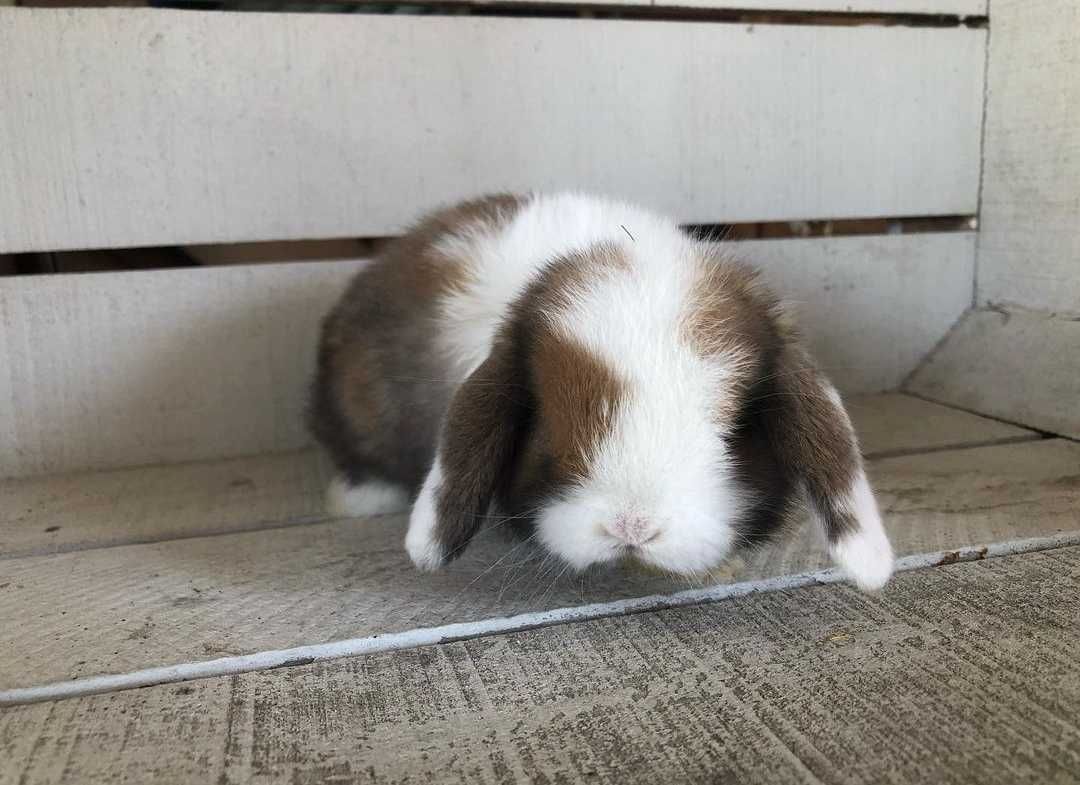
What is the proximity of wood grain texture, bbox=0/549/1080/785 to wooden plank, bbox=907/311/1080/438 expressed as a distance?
968mm

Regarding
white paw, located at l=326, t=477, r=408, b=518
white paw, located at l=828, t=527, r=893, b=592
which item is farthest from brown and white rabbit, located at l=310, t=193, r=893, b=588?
white paw, located at l=326, t=477, r=408, b=518

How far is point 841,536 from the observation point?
1.17m

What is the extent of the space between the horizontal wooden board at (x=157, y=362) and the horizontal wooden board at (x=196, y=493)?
0.07 m

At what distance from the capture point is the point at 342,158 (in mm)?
2146

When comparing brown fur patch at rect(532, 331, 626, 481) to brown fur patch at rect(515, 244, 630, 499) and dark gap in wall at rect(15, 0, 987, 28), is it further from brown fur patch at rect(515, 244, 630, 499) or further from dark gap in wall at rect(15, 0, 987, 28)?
dark gap in wall at rect(15, 0, 987, 28)

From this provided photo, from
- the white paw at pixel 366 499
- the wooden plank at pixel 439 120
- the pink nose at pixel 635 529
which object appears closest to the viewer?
the pink nose at pixel 635 529

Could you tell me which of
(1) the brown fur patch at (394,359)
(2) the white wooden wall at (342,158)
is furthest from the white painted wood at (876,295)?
(1) the brown fur patch at (394,359)

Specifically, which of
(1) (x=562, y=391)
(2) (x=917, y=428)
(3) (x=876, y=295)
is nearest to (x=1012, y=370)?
(2) (x=917, y=428)

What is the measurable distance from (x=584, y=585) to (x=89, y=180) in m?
1.48

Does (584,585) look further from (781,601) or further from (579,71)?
(579,71)

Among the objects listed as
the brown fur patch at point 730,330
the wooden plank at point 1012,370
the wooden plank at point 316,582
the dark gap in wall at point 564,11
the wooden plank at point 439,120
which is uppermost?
the dark gap in wall at point 564,11

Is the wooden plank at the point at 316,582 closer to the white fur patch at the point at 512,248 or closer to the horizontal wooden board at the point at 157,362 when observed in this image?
the white fur patch at the point at 512,248

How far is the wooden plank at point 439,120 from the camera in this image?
1.99m

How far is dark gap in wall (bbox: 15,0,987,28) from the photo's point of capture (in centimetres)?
207
